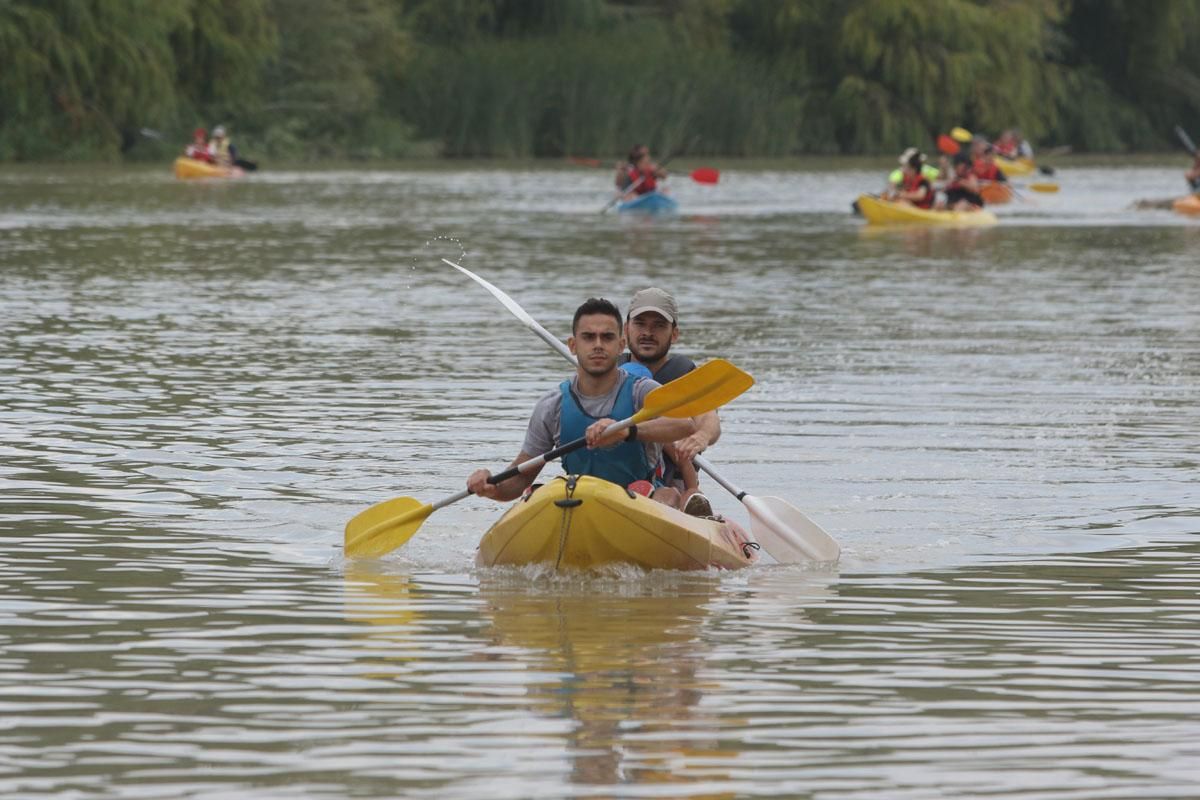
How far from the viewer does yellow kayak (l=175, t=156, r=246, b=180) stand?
1854 inches

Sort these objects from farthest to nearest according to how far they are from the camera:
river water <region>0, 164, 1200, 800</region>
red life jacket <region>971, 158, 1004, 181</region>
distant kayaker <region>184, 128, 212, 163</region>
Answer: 1. distant kayaker <region>184, 128, 212, 163</region>
2. red life jacket <region>971, 158, 1004, 181</region>
3. river water <region>0, 164, 1200, 800</region>

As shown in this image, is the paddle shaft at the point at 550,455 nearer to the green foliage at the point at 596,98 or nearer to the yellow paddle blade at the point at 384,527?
the yellow paddle blade at the point at 384,527

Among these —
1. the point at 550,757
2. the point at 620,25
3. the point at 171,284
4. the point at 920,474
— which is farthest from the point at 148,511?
the point at 620,25

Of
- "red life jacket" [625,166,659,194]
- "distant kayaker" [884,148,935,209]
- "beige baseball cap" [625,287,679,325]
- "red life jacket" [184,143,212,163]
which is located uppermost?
"beige baseball cap" [625,287,679,325]

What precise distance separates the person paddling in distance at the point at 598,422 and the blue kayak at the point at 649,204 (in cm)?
2761

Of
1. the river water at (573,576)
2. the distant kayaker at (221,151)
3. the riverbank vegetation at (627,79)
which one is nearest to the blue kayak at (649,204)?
the distant kayaker at (221,151)

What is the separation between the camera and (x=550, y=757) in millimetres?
6016

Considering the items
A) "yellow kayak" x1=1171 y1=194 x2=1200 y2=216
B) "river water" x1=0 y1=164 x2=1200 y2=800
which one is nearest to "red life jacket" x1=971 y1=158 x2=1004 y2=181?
"yellow kayak" x1=1171 y1=194 x2=1200 y2=216

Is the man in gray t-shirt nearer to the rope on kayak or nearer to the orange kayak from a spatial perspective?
the rope on kayak

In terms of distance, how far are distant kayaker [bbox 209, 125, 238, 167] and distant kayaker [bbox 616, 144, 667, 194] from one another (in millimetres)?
13095

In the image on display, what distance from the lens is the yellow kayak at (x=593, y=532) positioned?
28.2ft

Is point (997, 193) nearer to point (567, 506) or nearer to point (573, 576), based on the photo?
point (573, 576)

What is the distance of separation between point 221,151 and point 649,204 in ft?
45.9

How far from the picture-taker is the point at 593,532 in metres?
8.60
